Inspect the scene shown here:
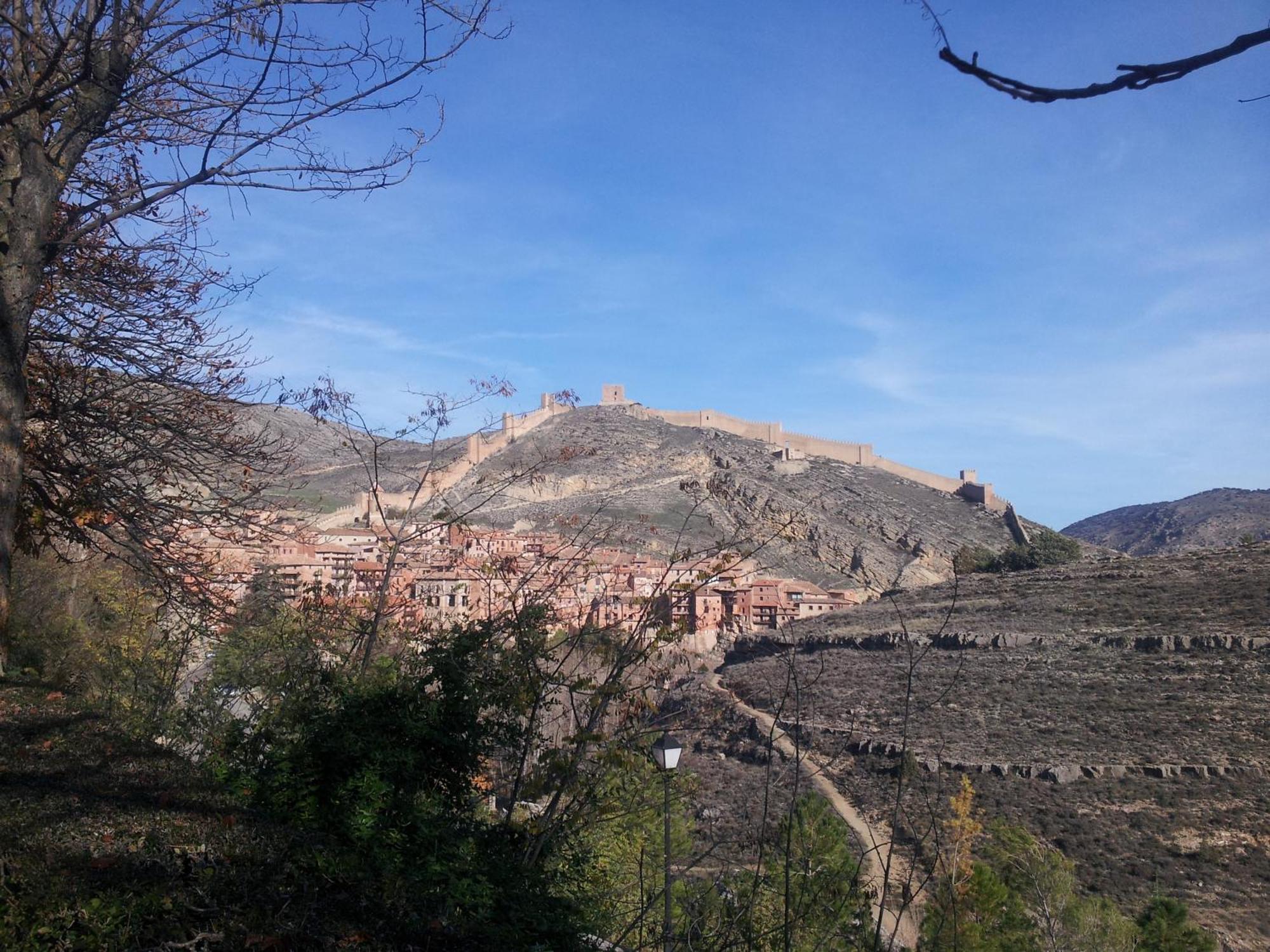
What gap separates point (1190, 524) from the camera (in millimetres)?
86812

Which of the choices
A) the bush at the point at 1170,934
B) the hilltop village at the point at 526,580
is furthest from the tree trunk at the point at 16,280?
the bush at the point at 1170,934

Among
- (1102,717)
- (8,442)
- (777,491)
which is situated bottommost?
(1102,717)

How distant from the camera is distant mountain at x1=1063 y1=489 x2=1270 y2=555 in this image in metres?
78.9

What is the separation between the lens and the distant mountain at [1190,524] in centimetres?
7888

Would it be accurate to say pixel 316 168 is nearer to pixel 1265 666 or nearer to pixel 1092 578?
pixel 1265 666

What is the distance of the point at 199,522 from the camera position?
227 inches

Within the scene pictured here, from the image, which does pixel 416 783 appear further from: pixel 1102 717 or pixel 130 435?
pixel 1102 717

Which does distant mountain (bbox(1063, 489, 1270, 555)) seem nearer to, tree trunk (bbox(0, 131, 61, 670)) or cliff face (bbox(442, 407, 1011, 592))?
cliff face (bbox(442, 407, 1011, 592))

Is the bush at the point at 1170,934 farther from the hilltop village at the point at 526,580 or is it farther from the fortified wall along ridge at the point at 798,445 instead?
the fortified wall along ridge at the point at 798,445

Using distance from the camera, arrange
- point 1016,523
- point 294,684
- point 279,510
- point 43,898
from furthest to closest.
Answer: point 1016,523, point 279,510, point 294,684, point 43,898

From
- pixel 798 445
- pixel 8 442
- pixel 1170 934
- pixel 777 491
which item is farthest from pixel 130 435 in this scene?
pixel 798 445

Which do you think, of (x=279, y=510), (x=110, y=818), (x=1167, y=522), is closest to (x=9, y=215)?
(x=279, y=510)

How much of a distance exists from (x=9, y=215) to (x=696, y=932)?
4.81 metres

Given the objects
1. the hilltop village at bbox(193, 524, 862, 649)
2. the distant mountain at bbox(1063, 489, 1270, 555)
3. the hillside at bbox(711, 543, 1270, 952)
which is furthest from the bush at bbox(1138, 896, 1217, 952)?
the distant mountain at bbox(1063, 489, 1270, 555)
